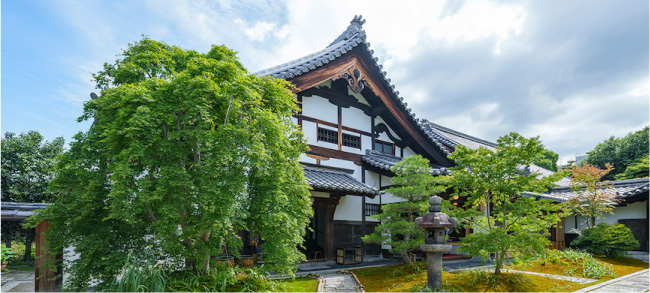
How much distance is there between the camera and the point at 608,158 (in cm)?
3594

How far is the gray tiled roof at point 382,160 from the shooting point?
13.8 meters

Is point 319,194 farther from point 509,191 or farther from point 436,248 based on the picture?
point 509,191

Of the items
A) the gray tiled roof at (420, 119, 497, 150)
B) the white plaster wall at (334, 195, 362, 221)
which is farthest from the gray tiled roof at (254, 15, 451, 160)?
the gray tiled roof at (420, 119, 497, 150)

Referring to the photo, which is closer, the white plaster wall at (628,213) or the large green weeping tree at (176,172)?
→ the large green weeping tree at (176,172)

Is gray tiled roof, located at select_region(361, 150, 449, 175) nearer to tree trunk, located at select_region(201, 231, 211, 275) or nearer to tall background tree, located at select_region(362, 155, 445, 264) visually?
tall background tree, located at select_region(362, 155, 445, 264)

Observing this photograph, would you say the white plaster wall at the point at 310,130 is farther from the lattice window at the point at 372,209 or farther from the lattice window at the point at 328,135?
the lattice window at the point at 372,209

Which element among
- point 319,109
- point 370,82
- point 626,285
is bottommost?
point 626,285

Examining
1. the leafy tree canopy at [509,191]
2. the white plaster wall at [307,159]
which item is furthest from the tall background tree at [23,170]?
the leafy tree canopy at [509,191]

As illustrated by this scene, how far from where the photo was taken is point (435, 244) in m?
8.93

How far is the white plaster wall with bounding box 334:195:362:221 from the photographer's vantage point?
14052 mm

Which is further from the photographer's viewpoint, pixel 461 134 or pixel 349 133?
pixel 461 134

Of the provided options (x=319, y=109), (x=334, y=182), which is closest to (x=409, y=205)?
(x=334, y=182)

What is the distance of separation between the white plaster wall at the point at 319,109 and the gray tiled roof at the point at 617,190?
1322 centimetres

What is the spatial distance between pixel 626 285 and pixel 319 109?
11357 mm
